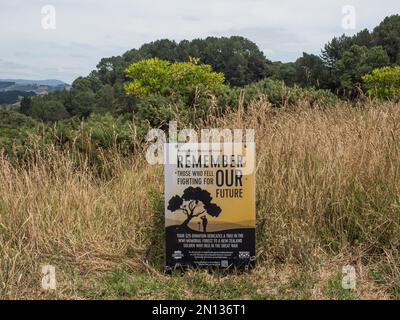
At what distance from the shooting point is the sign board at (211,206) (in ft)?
13.3

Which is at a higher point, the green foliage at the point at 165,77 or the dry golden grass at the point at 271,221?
the green foliage at the point at 165,77

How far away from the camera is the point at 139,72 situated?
1460cm

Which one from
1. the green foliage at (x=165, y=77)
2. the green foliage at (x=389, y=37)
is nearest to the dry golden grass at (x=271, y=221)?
the green foliage at (x=165, y=77)

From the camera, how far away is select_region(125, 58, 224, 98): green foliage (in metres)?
13.2

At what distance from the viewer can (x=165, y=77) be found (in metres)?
13.9

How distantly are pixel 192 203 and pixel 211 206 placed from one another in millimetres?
154

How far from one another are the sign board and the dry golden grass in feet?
0.65

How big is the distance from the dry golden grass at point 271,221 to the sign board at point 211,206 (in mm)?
199
